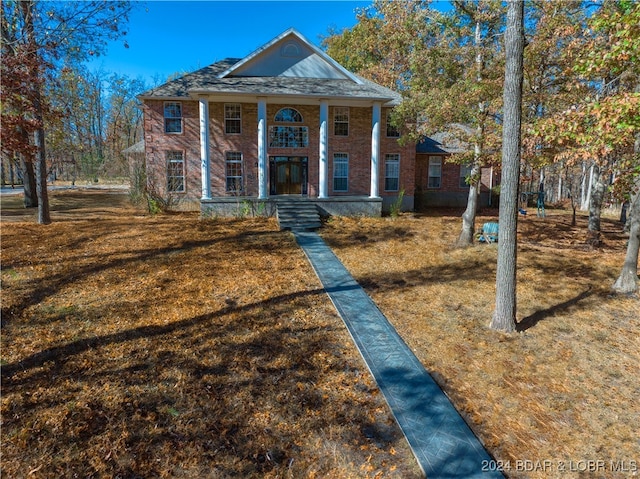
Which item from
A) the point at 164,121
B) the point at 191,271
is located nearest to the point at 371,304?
the point at 191,271

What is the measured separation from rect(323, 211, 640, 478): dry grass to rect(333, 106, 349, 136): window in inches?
337

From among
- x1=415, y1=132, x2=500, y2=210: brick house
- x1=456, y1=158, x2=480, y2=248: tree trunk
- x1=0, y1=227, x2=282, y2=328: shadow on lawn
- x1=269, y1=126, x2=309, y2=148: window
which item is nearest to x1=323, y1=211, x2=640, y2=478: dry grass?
x1=456, y1=158, x2=480, y2=248: tree trunk

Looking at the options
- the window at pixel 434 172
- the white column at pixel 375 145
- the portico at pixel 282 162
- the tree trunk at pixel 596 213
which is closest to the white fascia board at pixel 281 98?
the portico at pixel 282 162

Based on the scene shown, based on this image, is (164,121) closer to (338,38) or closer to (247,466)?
(247,466)

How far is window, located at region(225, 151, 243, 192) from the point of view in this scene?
726 inches

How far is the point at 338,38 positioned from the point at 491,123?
85.8 feet

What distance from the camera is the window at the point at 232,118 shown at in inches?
714

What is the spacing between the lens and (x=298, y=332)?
6.39m

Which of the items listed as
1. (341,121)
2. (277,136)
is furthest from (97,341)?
(341,121)

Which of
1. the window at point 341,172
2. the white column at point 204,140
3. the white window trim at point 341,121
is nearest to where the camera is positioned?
the white column at point 204,140

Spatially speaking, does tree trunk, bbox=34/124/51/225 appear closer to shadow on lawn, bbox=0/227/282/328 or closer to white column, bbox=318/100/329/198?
shadow on lawn, bbox=0/227/282/328

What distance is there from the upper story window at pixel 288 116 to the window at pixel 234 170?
2.62 metres

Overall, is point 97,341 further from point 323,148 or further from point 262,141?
point 323,148

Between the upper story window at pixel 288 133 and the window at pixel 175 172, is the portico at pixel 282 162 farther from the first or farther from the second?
the window at pixel 175 172
